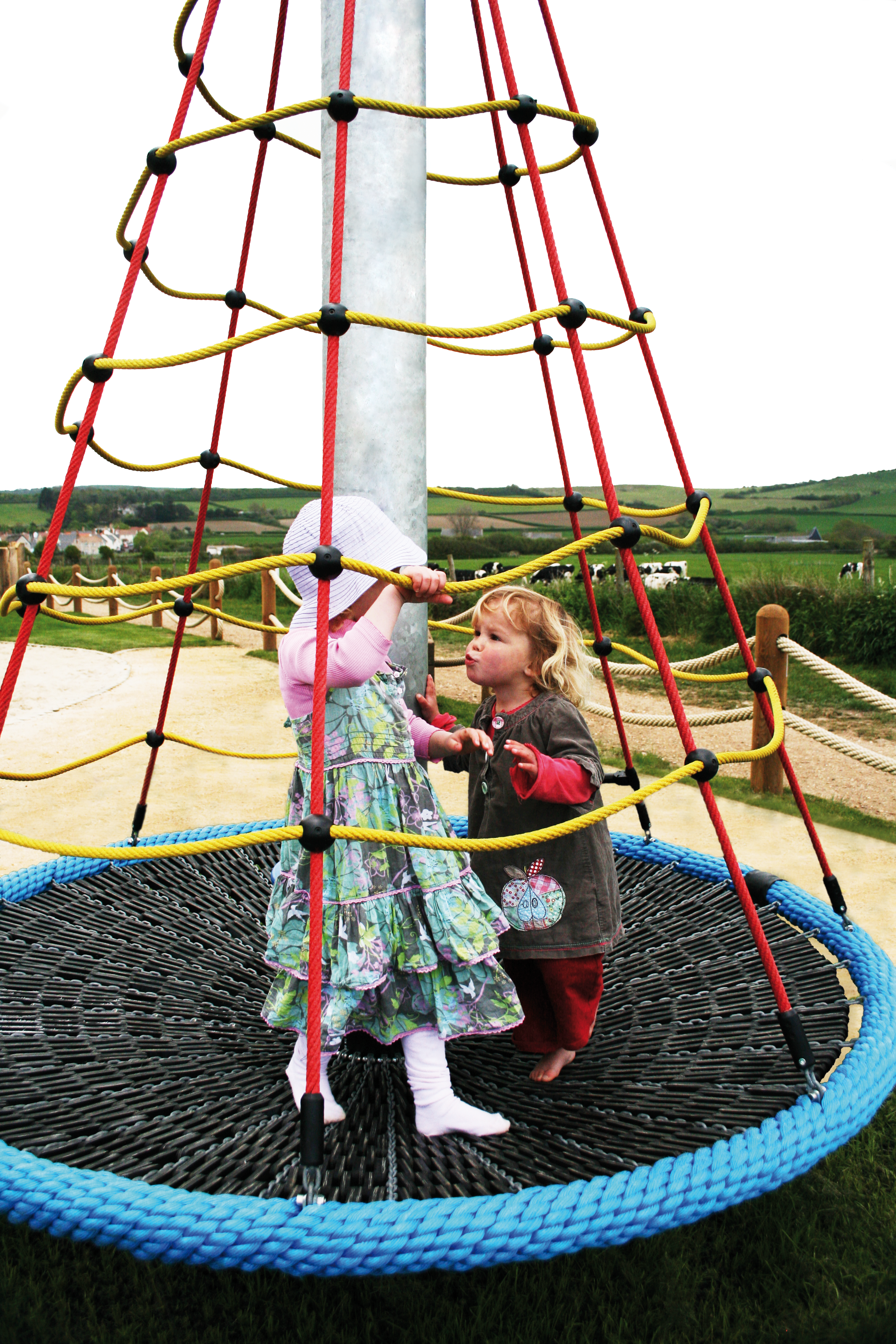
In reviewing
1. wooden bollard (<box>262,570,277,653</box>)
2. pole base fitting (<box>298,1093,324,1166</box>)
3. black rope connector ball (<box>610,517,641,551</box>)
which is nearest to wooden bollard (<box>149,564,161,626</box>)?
wooden bollard (<box>262,570,277,653</box>)

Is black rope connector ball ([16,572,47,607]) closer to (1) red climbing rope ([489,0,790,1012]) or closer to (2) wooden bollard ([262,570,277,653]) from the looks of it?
A: (1) red climbing rope ([489,0,790,1012])

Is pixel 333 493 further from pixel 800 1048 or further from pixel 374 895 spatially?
pixel 800 1048

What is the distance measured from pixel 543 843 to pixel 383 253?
36.8 inches

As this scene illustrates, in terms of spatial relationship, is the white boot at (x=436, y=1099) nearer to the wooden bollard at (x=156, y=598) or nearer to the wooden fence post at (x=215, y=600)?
the wooden fence post at (x=215, y=600)

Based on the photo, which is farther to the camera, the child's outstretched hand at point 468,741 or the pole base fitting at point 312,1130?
the child's outstretched hand at point 468,741

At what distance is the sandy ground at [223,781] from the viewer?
304 cm

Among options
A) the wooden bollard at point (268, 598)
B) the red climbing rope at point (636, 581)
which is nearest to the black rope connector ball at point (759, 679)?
the red climbing rope at point (636, 581)

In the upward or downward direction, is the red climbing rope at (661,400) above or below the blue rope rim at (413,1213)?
above

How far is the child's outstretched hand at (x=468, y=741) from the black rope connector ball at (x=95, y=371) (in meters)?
0.65

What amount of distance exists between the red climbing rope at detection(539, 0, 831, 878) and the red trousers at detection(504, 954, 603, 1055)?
431 mm

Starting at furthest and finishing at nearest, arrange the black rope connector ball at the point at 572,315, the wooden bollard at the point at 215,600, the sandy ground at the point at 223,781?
the wooden bollard at the point at 215,600 < the sandy ground at the point at 223,781 < the black rope connector ball at the point at 572,315

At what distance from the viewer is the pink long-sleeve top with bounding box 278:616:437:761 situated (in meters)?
1.21

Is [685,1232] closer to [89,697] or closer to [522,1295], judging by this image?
[522,1295]

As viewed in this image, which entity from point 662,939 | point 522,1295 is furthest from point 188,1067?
point 662,939
